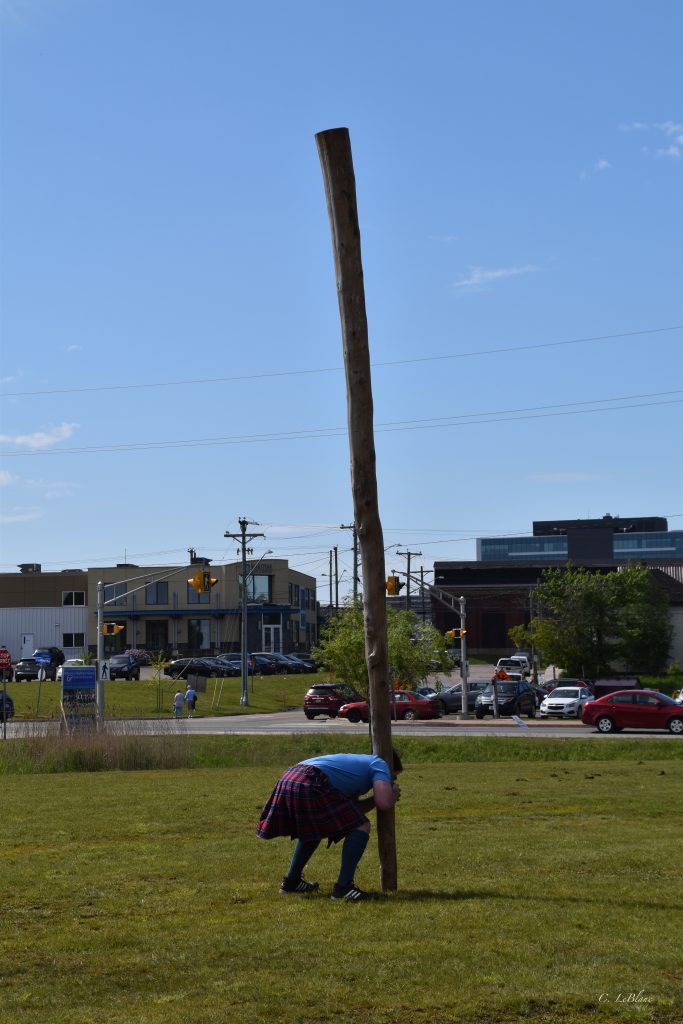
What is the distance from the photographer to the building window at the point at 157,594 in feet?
369

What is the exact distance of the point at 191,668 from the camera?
3285 inches

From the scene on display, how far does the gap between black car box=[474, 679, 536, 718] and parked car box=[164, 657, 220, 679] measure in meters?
28.0

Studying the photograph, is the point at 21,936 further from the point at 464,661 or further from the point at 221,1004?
the point at 464,661

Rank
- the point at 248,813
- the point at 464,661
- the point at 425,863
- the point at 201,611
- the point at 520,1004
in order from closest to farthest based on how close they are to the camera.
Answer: the point at 520,1004
the point at 425,863
the point at 248,813
the point at 464,661
the point at 201,611

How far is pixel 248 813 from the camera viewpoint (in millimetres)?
15117

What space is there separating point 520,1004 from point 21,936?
140 inches

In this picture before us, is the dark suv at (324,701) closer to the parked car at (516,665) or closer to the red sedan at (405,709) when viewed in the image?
the red sedan at (405,709)

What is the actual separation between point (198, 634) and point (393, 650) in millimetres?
54886

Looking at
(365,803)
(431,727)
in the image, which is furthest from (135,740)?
(431,727)

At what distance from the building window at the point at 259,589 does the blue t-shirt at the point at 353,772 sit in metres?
107

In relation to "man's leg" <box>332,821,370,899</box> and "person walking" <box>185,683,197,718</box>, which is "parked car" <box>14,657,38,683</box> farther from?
"man's leg" <box>332,821,370,899</box>

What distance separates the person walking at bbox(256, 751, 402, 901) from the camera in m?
8.96
